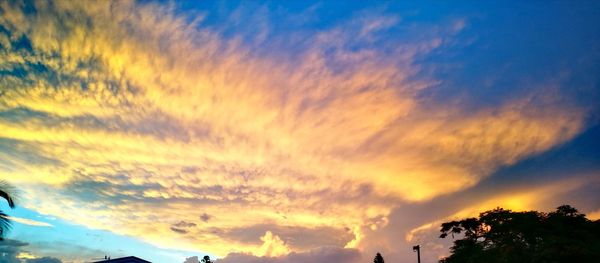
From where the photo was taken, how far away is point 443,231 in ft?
132

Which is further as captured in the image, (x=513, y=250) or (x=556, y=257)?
(x=513, y=250)

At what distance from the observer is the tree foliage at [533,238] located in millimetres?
24009

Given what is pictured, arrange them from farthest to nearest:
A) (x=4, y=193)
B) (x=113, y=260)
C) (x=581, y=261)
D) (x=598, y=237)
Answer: (x=113, y=260) → (x=598, y=237) → (x=581, y=261) → (x=4, y=193)

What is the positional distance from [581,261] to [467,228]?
1368 cm

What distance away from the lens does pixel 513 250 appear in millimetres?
27406

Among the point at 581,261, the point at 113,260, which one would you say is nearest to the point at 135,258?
the point at 113,260

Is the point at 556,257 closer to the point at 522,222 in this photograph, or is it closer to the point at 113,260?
the point at 522,222

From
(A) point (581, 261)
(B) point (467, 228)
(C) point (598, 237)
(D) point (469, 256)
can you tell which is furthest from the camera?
(B) point (467, 228)

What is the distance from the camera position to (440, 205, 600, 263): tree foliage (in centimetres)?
2401

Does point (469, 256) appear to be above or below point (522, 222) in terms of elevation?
below

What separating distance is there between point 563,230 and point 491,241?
5.81m

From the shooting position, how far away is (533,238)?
27641 mm

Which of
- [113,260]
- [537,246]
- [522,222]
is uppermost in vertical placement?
[522,222]

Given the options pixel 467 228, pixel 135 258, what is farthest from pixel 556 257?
pixel 135 258
